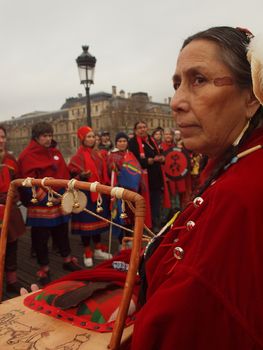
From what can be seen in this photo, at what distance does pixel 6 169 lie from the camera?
4.01 meters

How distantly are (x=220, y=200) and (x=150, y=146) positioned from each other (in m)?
5.66

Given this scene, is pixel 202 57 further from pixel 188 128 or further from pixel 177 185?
pixel 177 185

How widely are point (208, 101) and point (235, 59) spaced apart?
0.58 ft

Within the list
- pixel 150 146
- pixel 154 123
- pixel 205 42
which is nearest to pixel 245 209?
pixel 205 42

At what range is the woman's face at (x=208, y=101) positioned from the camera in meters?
1.15

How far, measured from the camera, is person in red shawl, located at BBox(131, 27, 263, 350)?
90 centimetres

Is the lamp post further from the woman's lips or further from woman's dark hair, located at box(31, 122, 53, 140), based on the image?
the woman's lips

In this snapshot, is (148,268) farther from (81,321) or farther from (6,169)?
(6,169)

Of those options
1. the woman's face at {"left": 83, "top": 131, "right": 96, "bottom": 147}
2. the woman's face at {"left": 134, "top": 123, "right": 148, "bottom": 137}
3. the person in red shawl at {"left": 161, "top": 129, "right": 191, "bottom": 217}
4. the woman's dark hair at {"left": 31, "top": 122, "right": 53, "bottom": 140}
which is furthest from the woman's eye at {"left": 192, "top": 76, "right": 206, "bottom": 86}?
the person in red shawl at {"left": 161, "top": 129, "right": 191, "bottom": 217}

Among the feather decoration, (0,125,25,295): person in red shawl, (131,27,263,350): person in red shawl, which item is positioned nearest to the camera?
(131,27,263,350): person in red shawl

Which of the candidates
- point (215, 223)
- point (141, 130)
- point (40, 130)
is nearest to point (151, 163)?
point (141, 130)

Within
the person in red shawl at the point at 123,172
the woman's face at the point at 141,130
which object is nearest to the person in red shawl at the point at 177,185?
the woman's face at the point at 141,130

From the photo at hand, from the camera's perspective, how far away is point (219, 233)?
0.91 meters

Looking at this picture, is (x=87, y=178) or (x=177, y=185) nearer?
(x=87, y=178)
